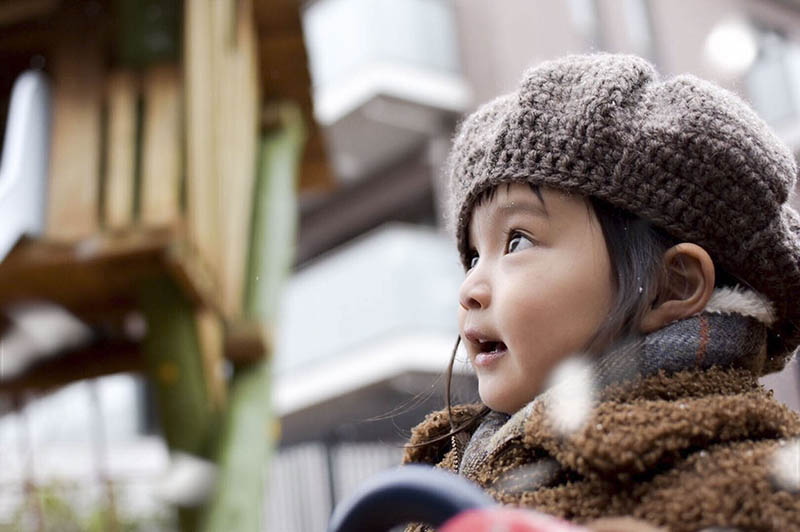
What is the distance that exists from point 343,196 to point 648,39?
2.80m

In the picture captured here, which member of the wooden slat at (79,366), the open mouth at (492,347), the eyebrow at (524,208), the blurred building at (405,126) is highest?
the blurred building at (405,126)

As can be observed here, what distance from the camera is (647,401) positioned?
0.98m

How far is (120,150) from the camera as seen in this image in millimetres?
2699

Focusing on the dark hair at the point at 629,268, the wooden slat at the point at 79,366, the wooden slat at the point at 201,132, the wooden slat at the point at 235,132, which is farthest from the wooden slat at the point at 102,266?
the dark hair at the point at 629,268

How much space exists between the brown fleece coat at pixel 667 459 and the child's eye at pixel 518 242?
8.0 inches

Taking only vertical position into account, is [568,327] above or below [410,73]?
below

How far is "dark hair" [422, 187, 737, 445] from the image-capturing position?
112 centimetres

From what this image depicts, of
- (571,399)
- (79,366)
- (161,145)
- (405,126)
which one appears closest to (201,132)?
(161,145)

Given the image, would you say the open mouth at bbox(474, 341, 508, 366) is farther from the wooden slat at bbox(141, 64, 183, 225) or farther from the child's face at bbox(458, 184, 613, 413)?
the wooden slat at bbox(141, 64, 183, 225)

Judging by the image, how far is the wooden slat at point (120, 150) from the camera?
2.56 metres

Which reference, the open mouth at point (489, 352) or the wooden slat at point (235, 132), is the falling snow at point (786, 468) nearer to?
the open mouth at point (489, 352)

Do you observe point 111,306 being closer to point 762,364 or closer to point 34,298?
point 34,298

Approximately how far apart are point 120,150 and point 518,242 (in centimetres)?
175

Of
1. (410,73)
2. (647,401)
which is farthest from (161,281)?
(410,73)
